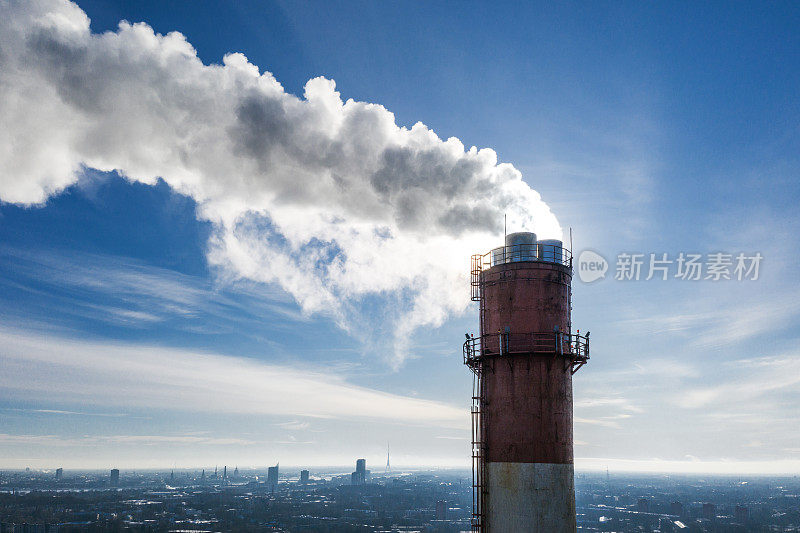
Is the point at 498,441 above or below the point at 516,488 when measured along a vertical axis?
above

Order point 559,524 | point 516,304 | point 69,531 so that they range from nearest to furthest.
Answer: point 559,524
point 516,304
point 69,531

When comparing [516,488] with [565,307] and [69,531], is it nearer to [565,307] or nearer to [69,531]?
[565,307]

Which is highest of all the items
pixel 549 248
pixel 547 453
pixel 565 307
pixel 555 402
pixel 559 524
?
pixel 549 248

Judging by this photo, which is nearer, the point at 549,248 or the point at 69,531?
the point at 549,248

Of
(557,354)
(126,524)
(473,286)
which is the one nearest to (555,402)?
(557,354)

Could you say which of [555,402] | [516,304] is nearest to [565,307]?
[516,304]

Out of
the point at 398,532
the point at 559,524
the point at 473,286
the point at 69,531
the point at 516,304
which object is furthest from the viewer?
the point at 398,532
